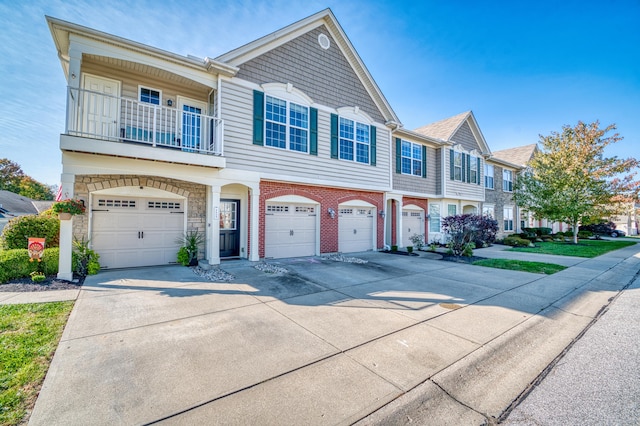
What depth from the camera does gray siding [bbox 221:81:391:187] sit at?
365 inches

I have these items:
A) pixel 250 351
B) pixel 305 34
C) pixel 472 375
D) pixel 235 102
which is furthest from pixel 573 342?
pixel 305 34

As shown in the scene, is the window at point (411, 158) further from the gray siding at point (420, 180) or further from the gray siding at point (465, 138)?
the gray siding at point (465, 138)

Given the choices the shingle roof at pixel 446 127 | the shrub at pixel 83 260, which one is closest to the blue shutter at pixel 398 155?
the shingle roof at pixel 446 127

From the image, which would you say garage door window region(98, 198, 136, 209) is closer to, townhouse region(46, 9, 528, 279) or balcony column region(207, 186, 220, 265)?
townhouse region(46, 9, 528, 279)

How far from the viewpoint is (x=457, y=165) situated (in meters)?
17.9

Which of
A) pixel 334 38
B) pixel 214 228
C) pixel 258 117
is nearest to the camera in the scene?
pixel 214 228

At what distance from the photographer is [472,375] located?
10.7 ft

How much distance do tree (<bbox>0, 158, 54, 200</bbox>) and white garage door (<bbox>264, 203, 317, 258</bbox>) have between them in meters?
44.3

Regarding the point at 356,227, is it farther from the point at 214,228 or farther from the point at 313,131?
the point at 214,228

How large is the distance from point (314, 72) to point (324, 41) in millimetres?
1559

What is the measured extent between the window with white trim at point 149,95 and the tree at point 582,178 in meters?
23.2

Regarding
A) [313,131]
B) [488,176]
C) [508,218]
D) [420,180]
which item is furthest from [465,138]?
[313,131]

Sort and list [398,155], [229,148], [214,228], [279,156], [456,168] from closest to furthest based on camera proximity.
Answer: [214,228]
[229,148]
[279,156]
[398,155]
[456,168]

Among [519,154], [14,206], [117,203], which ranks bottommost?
[117,203]
